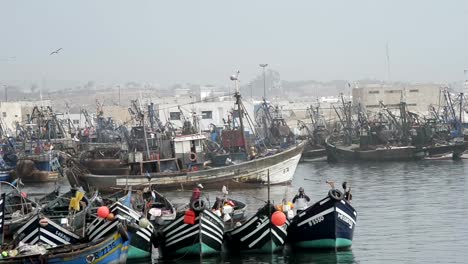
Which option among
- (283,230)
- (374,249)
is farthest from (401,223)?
(283,230)

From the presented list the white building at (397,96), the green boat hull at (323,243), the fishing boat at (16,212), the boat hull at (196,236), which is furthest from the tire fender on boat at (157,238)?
the white building at (397,96)

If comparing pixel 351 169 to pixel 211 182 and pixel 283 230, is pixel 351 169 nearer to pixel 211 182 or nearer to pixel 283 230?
pixel 211 182

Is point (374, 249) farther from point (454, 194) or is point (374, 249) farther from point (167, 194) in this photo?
point (167, 194)

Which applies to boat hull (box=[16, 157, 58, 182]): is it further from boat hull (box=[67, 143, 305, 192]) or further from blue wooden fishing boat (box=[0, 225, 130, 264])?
blue wooden fishing boat (box=[0, 225, 130, 264])

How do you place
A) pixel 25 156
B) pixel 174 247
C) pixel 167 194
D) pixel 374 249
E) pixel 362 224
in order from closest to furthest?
pixel 174 247
pixel 374 249
pixel 362 224
pixel 167 194
pixel 25 156

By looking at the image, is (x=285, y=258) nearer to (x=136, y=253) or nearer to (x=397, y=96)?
(x=136, y=253)

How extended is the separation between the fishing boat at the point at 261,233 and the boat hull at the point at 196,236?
1.88 feet

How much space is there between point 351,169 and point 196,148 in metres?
17.7

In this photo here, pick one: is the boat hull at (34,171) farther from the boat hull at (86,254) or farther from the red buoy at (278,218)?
the boat hull at (86,254)

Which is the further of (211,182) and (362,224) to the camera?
(211,182)

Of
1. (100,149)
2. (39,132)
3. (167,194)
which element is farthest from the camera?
(39,132)

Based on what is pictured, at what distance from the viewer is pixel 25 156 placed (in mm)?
60469

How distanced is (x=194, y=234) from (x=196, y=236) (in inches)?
3.1

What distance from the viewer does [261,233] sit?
81.0 ft
